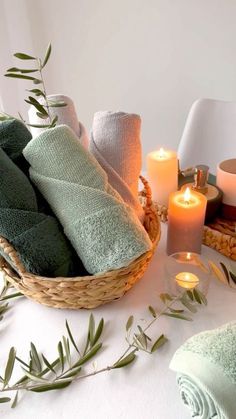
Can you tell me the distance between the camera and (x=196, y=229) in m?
0.61

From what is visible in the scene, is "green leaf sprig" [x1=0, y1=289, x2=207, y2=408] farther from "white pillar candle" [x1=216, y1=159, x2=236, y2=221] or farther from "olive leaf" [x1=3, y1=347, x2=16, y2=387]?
"white pillar candle" [x1=216, y1=159, x2=236, y2=221]

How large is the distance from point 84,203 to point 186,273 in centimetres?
20

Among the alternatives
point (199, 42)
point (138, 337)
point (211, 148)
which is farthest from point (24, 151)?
point (199, 42)

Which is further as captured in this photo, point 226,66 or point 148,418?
point 226,66

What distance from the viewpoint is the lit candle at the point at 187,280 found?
1.77 ft

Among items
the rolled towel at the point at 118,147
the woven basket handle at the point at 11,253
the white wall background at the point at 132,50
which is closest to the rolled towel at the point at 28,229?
the woven basket handle at the point at 11,253

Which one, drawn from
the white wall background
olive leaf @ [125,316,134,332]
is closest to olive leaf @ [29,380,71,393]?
olive leaf @ [125,316,134,332]

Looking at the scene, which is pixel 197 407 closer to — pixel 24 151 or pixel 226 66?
pixel 24 151

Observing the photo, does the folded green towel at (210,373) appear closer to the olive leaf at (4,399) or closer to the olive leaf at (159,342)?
the olive leaf at (159,342)

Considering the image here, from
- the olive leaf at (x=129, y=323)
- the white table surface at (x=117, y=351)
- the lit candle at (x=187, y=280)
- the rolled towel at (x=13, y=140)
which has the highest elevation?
the rolled towel at (x=13, y=140)

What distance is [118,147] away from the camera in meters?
0.58

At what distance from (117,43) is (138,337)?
1.08m

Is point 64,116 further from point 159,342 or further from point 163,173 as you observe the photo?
point 159,342

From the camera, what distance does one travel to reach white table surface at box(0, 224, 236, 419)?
16.9 inches
